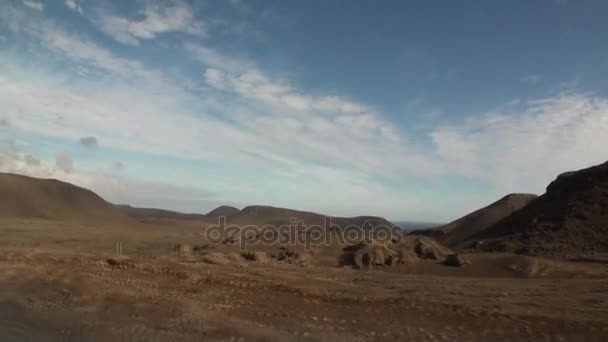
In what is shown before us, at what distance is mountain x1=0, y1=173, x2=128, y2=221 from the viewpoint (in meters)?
79.8

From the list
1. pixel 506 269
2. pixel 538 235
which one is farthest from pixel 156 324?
pixel 538 235

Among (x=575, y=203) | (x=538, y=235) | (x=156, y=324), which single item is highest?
(x=575, y=203)

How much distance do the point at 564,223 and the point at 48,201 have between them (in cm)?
8657

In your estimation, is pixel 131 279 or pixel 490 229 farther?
pixel 490 229

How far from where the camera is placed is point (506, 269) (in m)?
21.1

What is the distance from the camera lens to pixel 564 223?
3125 cm

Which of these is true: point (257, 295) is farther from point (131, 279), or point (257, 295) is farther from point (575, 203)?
point (575, 203)

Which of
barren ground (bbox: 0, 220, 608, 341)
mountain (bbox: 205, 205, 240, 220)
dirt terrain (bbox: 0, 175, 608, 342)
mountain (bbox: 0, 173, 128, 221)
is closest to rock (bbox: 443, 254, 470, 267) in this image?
dirt terrain (bbox: 0, 175, 608, 342)

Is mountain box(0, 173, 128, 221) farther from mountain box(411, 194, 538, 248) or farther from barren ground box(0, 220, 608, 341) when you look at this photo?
barren ground box(0, 220, 608, 341)

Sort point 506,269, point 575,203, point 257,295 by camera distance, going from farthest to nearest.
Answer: point 575,203
point 506,269
point 257,295

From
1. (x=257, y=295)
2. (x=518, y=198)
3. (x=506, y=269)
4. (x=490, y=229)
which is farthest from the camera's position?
(x=518, y=198)

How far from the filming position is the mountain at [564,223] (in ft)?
92.9

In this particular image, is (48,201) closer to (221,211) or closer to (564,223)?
(221,211)

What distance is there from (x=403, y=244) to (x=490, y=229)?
1725cm
